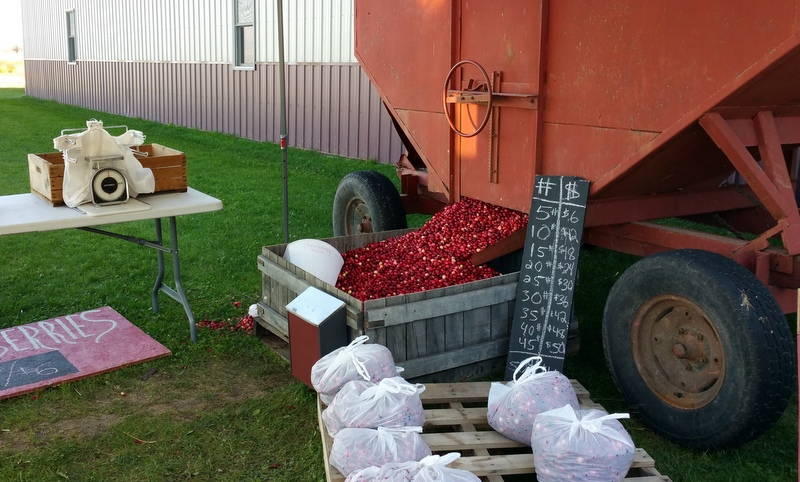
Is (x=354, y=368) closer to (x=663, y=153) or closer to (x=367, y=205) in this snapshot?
(x=663, y=153)

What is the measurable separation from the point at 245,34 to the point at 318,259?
1167cm

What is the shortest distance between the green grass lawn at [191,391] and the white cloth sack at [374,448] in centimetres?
41

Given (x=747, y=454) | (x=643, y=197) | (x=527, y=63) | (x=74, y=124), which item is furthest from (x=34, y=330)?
(x=74, y=124)

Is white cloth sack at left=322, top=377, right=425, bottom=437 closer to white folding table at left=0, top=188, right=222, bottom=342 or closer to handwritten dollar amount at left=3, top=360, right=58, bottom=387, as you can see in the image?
white folding table at left=0, top=188, right=222, bottom=342

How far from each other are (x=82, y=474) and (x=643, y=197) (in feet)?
10.5

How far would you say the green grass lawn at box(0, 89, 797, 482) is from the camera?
3418 millimetres

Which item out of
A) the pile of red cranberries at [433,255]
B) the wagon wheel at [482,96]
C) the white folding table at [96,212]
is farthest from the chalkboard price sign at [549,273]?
the white folding table at [96,212]

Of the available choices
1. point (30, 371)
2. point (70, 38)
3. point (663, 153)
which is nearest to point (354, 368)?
point (663, 153)

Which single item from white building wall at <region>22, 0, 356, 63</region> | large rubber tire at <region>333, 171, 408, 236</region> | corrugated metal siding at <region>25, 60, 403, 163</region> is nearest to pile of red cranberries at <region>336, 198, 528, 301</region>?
large rubber tire at <region>333, 171, 408, 236</region>

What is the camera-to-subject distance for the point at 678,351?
3533mm

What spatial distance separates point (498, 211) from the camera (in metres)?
4.79

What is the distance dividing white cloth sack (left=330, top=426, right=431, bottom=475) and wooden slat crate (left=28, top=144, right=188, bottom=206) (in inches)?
93.8

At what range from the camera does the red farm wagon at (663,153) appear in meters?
3.19

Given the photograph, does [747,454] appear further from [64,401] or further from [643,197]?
[64,401]
